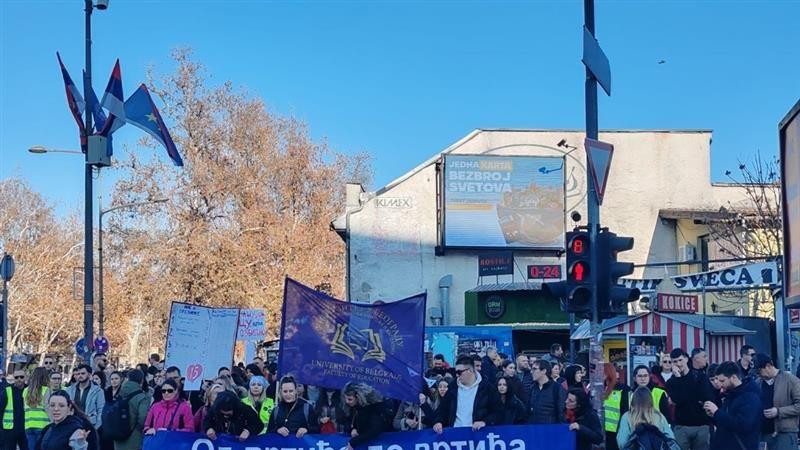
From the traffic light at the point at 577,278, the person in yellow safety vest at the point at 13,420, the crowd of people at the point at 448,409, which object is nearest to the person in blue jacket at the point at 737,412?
the crowd of people at the point at 448,409

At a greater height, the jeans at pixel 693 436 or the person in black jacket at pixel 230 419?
the person in black jacket at pixel 230 419

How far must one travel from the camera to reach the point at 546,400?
12.0 metres

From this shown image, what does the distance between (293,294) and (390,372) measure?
4.66ft

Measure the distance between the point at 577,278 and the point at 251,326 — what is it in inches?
622

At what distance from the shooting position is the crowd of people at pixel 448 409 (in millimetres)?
9578

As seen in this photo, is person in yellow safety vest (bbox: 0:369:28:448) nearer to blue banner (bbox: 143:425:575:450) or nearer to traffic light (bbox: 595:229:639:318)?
blue banner (bbox: 143:425:575:450)

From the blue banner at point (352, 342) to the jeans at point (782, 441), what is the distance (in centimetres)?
389

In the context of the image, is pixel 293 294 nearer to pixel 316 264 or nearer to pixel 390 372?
pixel 390 372

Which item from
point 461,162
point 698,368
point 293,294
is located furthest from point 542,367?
point 461,162

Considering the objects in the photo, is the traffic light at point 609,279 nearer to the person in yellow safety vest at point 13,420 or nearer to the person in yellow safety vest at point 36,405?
the person in yellow safety vest at point 36,405

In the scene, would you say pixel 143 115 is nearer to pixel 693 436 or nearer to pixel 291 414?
pixel 291 414

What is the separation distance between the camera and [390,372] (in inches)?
441

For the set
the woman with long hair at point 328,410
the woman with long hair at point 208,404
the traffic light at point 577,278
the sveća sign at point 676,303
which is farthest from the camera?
the sveća sign at point 676,303

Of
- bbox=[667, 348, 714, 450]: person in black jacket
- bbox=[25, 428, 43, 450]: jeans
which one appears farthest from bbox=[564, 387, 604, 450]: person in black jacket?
bbox=[25, 428, 43, 450]: jeans
